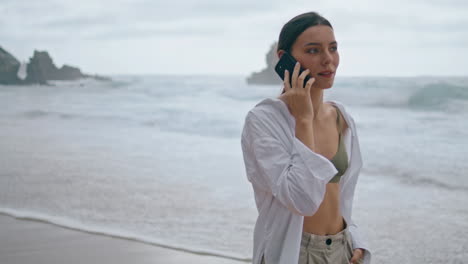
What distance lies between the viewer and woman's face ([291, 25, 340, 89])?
133 centimetres

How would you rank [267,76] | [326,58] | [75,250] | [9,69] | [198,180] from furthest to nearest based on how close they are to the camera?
[267,76]
[9,69]
[198,180]
[75,250]
[326,58]

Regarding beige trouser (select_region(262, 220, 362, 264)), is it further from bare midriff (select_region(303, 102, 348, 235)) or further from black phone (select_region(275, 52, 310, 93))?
black phone (select_region(275, 52, 310, 93))

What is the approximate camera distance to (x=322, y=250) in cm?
135

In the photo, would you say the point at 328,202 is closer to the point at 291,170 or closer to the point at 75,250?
the point at 291,170

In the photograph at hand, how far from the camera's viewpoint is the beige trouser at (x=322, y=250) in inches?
52.5

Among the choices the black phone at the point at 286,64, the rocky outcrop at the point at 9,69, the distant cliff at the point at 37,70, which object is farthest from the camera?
the distant cliff at the point at 37,70

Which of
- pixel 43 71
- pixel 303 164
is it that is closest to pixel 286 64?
pixel 303 164

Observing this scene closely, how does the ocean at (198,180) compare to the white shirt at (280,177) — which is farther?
the ocean at (198,180)

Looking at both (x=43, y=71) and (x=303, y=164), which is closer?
(x=303, y=164)

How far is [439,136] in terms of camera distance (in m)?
9.23

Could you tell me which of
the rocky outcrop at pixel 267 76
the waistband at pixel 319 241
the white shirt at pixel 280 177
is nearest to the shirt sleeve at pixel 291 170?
the white shirt at pixel 280 177

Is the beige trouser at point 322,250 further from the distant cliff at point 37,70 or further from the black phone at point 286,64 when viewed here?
the distant cliff at point 37,70

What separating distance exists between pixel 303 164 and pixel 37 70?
74.9 ft

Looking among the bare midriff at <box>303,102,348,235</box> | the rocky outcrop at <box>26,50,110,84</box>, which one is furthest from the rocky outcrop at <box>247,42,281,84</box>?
the bare midriff at <box>303,102,348,235</box>
